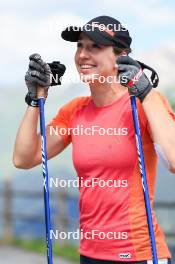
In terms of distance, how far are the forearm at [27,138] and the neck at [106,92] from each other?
14.7 inches

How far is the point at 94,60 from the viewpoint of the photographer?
3943mm

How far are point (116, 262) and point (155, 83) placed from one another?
2.90ft

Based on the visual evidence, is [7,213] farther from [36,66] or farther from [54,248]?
[36,66]

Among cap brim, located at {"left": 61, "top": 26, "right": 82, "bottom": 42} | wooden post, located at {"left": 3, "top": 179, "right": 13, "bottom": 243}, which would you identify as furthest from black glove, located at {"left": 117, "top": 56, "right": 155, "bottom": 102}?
wooden post, located at {"left": 3, "top": 179, "right": 13, "bottom": 243}

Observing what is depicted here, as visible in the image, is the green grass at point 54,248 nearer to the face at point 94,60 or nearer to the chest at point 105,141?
the chest at point 105,141

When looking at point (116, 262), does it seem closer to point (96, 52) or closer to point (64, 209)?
point (96, 52)

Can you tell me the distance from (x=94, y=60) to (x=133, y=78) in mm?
251

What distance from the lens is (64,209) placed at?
1338 centimetres

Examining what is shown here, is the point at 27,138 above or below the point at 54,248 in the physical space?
above

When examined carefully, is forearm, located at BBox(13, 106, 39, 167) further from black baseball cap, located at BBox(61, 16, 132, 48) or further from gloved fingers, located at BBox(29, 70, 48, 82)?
black baseball cap, located at BBox(61, 16, 132, 48)

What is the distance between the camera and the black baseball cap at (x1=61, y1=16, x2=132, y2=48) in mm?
3885

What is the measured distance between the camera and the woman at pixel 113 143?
149 inches

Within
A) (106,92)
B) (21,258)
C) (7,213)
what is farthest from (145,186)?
(7,213)

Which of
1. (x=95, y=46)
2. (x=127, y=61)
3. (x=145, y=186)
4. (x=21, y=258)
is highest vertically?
(x=95, y=46)
